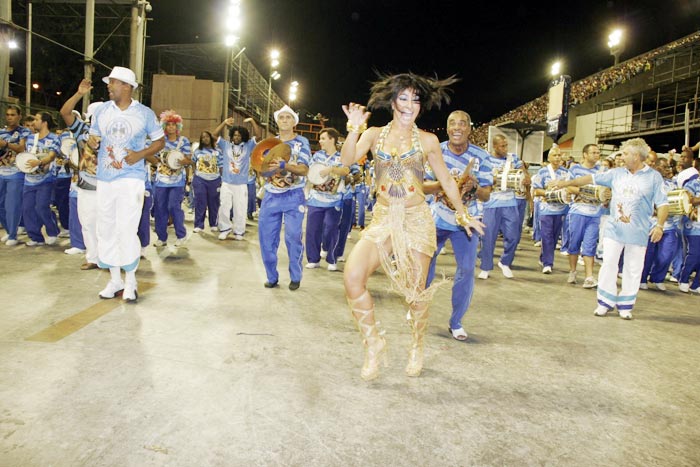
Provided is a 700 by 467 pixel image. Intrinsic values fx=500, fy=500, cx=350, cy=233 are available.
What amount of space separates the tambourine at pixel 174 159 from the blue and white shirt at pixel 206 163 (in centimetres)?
198

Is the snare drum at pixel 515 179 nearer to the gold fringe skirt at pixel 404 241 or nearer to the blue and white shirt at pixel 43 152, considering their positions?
the gold fringe skirt at pixel 404 241

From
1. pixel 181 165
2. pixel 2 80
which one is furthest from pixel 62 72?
pixel 181 165

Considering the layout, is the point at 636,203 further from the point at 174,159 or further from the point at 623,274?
the point at 174,159

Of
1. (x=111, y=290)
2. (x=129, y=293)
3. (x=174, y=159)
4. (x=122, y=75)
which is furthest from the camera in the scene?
(x=174, y=159)

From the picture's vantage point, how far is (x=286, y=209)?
6.34 m

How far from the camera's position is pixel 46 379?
3.16m

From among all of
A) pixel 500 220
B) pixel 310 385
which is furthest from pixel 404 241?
pixel 500 220

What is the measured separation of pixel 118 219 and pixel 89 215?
176 centimetres

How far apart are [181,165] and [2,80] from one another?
746cm

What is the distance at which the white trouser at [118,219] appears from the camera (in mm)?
5152

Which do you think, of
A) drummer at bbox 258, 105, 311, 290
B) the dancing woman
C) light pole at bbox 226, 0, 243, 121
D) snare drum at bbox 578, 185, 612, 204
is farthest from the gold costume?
light pole at bbox 226, 0, 243, 121

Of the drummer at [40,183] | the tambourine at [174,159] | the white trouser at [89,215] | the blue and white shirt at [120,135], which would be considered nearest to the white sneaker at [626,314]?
the blue and white shirt at [120,135]

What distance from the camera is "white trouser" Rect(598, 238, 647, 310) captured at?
602 cm

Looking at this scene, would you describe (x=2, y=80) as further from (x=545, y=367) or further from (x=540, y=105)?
(x=540, y=105)
